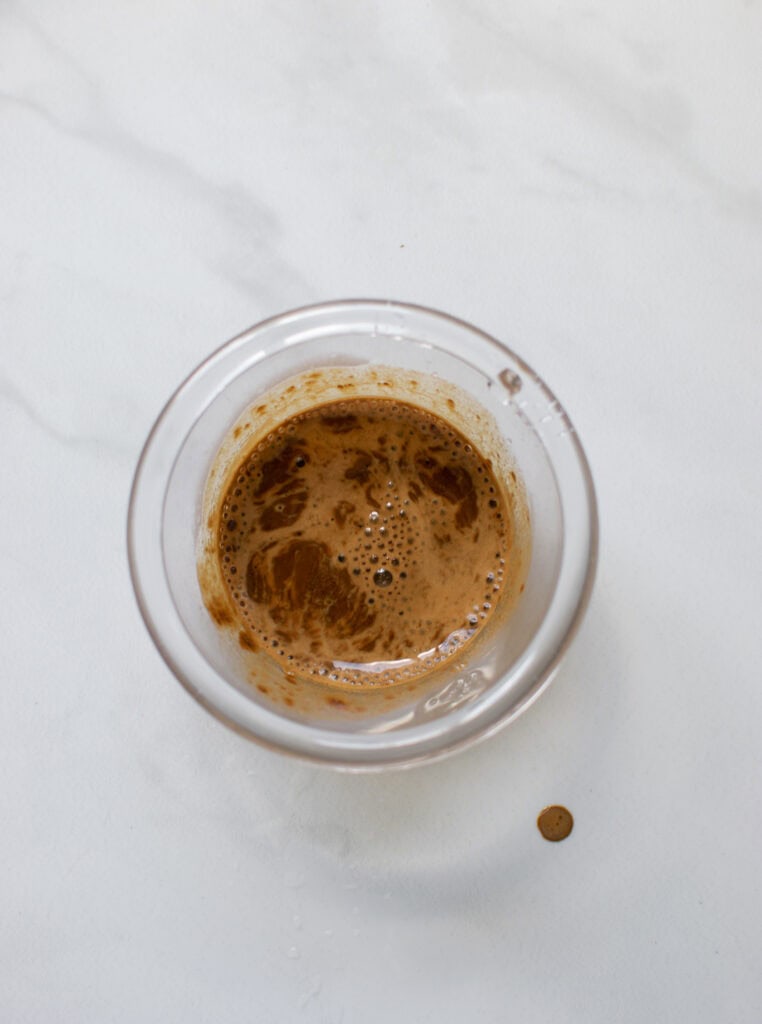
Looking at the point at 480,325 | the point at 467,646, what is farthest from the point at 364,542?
the point at 480,325

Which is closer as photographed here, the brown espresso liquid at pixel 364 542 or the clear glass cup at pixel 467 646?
the clear glass cup at pixel 467 646

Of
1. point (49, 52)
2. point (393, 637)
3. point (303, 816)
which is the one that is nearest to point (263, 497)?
point (393, 637)

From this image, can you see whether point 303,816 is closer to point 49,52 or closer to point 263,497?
point 263,497

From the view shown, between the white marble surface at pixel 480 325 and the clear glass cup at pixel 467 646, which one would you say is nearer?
the clear glass cup at pixel 467 646

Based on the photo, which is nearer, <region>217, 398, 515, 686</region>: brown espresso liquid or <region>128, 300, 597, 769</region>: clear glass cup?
<region>128, 300, 597, 769</region>: clear glass cup
